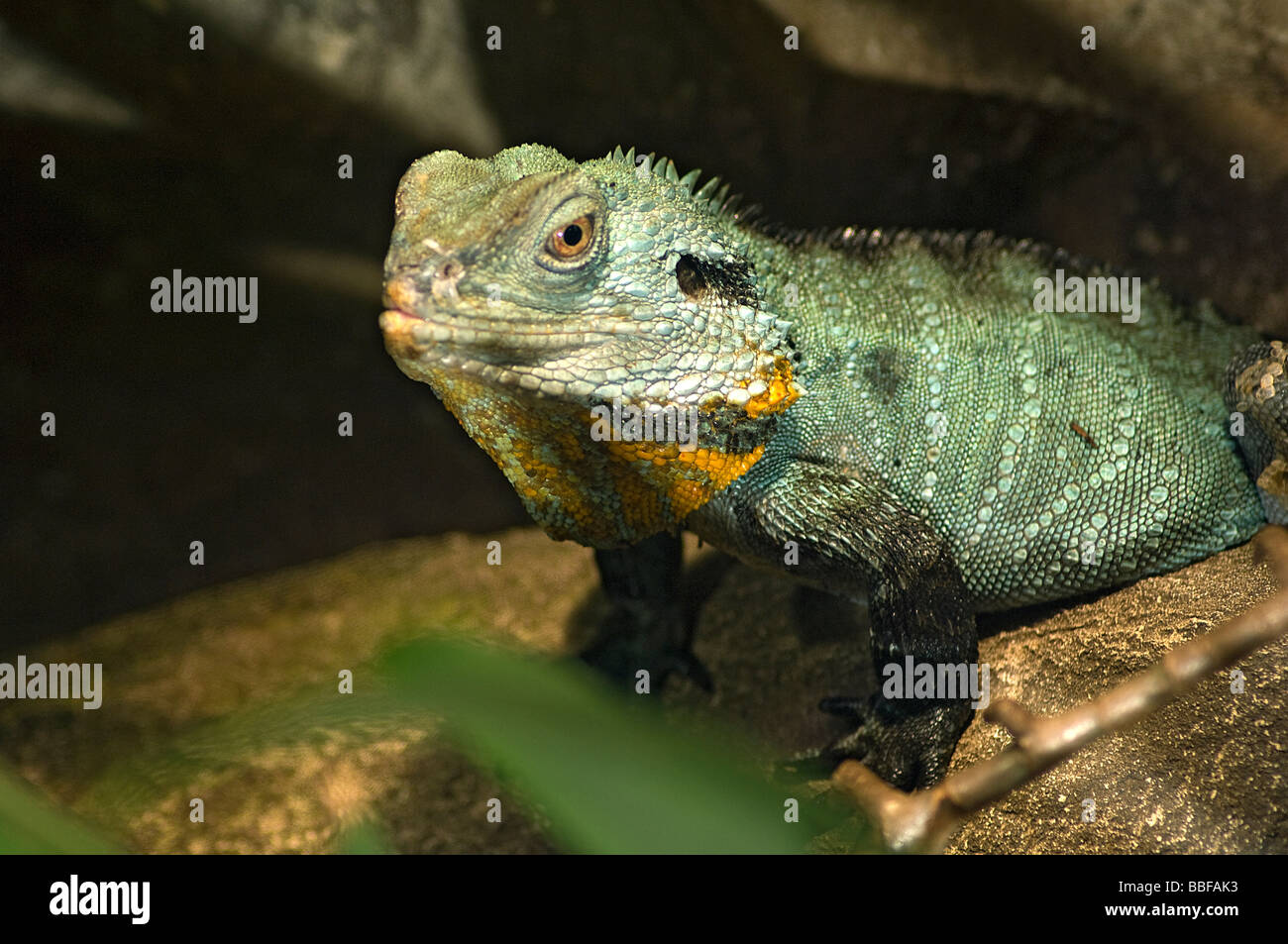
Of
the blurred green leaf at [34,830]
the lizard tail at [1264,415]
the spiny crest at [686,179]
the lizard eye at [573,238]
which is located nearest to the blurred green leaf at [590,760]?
the blurred green leaf at [34,830]

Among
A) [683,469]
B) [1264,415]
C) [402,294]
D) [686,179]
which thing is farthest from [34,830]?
[1264,415]

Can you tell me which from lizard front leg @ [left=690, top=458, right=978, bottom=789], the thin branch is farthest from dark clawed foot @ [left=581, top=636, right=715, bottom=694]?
the thin branch

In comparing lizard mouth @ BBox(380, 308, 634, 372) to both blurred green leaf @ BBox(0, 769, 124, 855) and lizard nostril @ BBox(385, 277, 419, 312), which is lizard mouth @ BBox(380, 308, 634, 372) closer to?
lizard nostril @ BBox(385, 277, 419, 312)

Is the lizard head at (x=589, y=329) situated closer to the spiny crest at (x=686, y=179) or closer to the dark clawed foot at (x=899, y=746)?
the spiny crest at (x=686, y=179)

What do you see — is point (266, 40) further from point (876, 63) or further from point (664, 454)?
point (664, 454)

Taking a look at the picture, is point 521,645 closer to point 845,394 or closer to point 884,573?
point 884,573
